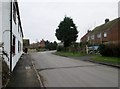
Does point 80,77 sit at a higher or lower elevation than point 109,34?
lower

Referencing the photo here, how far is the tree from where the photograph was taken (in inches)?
2928

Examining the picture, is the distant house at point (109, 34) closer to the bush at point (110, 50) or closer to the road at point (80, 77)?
the bush at point (110, 50)

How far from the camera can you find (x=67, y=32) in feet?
245

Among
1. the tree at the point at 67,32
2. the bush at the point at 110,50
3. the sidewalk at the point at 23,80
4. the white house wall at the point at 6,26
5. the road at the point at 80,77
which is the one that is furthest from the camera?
the tree at the point at 67,32

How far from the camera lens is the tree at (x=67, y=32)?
74.4 metres

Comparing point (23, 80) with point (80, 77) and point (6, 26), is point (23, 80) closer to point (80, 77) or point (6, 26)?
point (6, 26)

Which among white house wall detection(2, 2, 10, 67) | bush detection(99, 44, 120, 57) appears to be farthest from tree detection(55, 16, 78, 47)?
white house wall detection(2, 2, 10, 67)

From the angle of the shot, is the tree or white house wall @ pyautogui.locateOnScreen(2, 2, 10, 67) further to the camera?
the tree

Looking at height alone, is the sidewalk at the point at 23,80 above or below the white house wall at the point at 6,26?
below

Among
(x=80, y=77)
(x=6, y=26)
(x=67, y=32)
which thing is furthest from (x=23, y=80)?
(x=67, y=32)

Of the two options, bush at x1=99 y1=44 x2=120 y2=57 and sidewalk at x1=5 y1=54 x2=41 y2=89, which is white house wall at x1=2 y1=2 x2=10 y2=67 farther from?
bush at x1=99 y1=44 x2=120 y2=57

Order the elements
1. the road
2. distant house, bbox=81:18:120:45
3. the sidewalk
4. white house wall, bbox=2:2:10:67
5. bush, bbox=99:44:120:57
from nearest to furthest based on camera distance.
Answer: the sidewalk < the road < white house wall, bbox=2:2:10:67 < bush, bbox=99:44:120:57 < distant house, bbox=81:18:120:45

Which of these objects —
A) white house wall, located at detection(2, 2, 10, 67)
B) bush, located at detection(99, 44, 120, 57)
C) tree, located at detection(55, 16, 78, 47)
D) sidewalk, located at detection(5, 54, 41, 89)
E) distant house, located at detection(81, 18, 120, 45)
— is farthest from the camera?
tree, located at detection(55, 16, 78, 47)

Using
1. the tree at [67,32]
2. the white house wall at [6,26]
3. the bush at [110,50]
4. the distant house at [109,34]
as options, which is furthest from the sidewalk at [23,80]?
the tree at [67,32]
